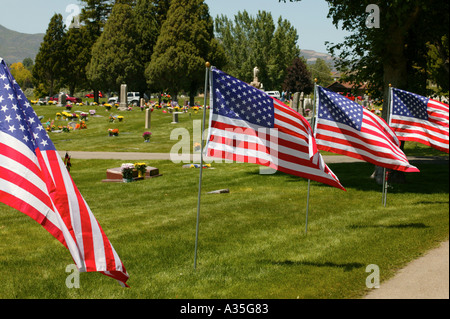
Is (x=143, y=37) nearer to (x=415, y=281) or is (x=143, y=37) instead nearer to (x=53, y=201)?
(x=415, y=281)

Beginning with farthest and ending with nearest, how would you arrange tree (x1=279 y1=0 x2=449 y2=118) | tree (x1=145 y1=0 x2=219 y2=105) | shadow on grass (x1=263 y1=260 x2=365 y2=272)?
tree (x1=145 y1=0 x2=219 y2=105), tree (x1=279 y1=0 x2=449 y2=118), shadow on grass (x1=263 y1=260 x2=365 y2=272)

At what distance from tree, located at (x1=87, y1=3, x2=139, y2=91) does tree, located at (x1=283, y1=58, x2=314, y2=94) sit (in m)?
32.5

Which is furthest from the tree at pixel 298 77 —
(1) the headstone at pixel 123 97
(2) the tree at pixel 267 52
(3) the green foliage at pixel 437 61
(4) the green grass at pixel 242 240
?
(4) the green grass at pixel 242 240

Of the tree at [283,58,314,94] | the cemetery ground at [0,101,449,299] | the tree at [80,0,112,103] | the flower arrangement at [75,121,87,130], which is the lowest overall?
the cemetery ground at [0,101,449,299]

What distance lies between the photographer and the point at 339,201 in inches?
604

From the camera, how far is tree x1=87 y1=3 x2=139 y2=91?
190 ft

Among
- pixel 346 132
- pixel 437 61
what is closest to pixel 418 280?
pixel 346 132

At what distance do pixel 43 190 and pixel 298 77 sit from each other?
8028cm

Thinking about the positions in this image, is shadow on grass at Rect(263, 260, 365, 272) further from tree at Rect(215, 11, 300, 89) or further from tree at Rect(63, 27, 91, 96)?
tree at Rect(215, 11, 300, 89)

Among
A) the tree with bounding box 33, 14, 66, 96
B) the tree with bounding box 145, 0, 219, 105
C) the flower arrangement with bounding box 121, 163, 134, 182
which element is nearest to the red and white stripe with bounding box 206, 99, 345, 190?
the flower arrangement with bounding box 121, 163, 134, 182

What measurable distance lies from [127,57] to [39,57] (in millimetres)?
16100

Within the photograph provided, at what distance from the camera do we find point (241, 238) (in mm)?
11086

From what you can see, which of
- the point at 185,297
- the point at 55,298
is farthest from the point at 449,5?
the point at 55,298

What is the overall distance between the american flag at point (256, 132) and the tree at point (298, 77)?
75.5 m
